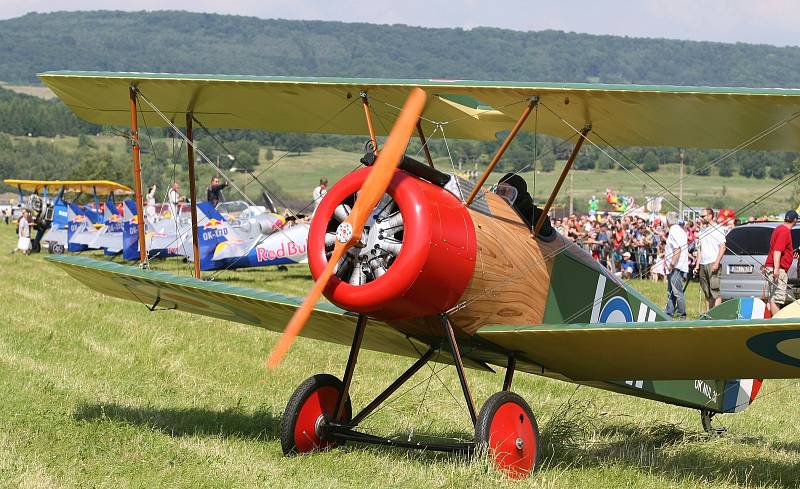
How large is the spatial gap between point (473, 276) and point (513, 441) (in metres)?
0.95

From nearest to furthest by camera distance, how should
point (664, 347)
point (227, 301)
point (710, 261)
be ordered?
point (664, 347) → point (227, 301) → point (710, 261)

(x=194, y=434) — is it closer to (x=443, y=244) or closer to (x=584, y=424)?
(x=443, y=244)

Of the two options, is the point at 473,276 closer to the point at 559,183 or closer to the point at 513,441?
the point at 513,441

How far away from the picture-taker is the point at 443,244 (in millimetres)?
5488

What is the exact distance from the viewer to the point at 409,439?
6.14m

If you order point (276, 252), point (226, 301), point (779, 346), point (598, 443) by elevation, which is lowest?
point (598, 443)

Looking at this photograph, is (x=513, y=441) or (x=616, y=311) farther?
(x=616, y=311)

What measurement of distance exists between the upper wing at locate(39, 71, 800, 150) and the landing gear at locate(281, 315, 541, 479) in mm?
1545

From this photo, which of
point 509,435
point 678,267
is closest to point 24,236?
point 678,267

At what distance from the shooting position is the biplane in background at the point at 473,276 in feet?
18.0

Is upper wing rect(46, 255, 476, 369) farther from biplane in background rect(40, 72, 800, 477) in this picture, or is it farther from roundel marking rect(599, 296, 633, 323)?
roundel marking rect(599, 296, 633, 323)

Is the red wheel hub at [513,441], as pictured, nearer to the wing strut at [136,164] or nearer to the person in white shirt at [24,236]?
the wing strut at [136,164]

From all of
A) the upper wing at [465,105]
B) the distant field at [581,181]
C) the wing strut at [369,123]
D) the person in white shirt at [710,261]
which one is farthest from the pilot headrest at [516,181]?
the distant field at [581,181]

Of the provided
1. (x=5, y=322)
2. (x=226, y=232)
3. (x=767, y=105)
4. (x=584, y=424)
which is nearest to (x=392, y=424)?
(x=584, y=424)
